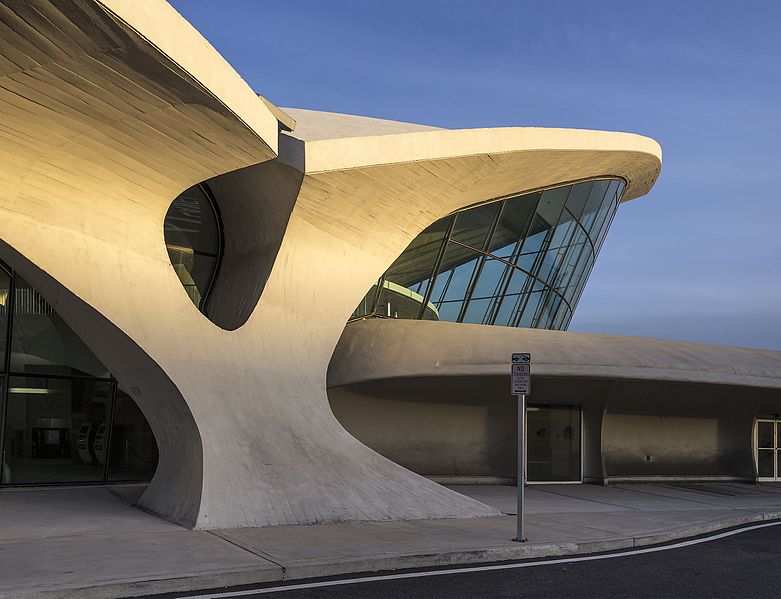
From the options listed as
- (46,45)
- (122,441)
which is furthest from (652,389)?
(46,45)

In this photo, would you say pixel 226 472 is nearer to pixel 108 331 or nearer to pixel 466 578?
pixel 108 331

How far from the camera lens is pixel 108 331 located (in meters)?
11.7

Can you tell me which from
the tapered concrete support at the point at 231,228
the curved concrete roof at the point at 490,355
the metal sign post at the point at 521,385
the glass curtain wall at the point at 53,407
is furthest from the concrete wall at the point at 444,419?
the metal sign post at the point at 521,385

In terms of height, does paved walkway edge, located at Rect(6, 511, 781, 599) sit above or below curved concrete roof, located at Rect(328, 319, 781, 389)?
below

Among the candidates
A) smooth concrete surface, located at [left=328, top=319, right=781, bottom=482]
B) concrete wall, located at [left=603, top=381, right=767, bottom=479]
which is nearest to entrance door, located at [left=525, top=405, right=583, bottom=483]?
smooth concrete surface, located at [left=328, top=319, right=781, bottom=482]

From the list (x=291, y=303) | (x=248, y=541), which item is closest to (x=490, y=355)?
(x=291, y=303)

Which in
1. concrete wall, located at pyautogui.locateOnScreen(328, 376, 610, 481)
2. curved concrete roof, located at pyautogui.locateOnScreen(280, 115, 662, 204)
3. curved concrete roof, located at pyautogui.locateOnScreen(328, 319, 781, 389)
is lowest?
concrete wall, located at pyautogui.locateOnScreen(328, 376, 610, 481)

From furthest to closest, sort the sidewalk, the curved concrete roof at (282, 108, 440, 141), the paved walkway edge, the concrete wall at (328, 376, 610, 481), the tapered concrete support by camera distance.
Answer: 1. the concrete wall at (328, 376, 610, 481)
2. the curved concrete roof at (282, 108, 440, 141)
3. the tapered concrete support
4. the sidewalk
5. the paved walkway edge

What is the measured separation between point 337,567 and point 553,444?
12.7 meters

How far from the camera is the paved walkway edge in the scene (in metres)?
7.31

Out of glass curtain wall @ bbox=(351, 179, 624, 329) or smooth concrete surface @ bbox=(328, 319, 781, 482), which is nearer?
smooth concrete surface @ bbox=(328, 319, 781, 482)

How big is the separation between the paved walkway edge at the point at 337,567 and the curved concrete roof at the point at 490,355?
19.7 feet

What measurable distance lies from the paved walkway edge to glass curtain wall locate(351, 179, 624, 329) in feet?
28.2

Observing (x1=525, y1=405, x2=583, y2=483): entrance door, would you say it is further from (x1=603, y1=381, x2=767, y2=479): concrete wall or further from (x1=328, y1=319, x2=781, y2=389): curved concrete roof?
(x1=328, y1=319, x2=781, y2=389): curved concrete roof
